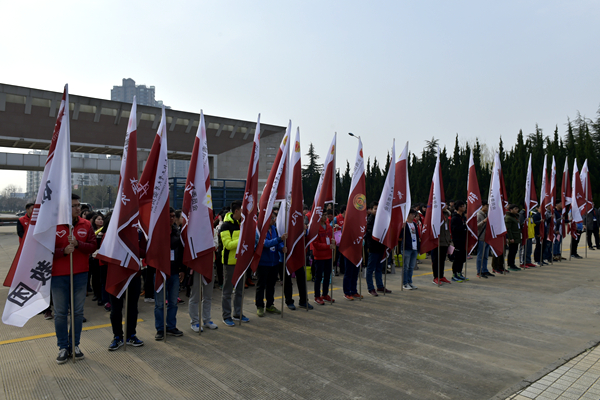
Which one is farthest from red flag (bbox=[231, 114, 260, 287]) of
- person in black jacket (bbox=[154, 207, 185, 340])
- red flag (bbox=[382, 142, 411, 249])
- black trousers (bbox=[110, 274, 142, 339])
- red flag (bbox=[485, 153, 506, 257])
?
red flag (bbox=[485, 153, 506, 257])

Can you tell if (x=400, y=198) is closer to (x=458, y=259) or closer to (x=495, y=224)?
(x=458, y=259)

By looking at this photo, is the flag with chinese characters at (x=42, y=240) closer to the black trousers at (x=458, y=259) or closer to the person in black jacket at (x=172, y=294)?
the person in black jacket at (x=172, y=294)

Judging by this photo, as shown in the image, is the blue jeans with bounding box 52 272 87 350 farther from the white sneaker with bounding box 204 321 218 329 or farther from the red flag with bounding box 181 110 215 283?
the white sneaker with bounding box 204 321 218 329

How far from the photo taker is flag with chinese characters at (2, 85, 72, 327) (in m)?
4.73

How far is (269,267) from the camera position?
7.46 m

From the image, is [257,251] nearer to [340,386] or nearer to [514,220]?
[340,386]

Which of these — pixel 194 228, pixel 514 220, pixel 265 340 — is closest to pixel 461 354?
pixel 265 340

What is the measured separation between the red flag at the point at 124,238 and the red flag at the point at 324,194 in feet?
11.7

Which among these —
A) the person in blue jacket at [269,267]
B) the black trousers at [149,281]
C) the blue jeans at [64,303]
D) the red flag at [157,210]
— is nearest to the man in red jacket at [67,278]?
the blue jeans at [64,303]

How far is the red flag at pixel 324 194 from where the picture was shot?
824 centimetres

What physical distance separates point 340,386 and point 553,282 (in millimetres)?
8976

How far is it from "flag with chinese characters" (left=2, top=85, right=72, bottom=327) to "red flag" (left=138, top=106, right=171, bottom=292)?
3.63 ft

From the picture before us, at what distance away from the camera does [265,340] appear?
6035mm

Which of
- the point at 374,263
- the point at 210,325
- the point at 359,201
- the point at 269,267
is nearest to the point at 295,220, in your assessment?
the point at 269,267
